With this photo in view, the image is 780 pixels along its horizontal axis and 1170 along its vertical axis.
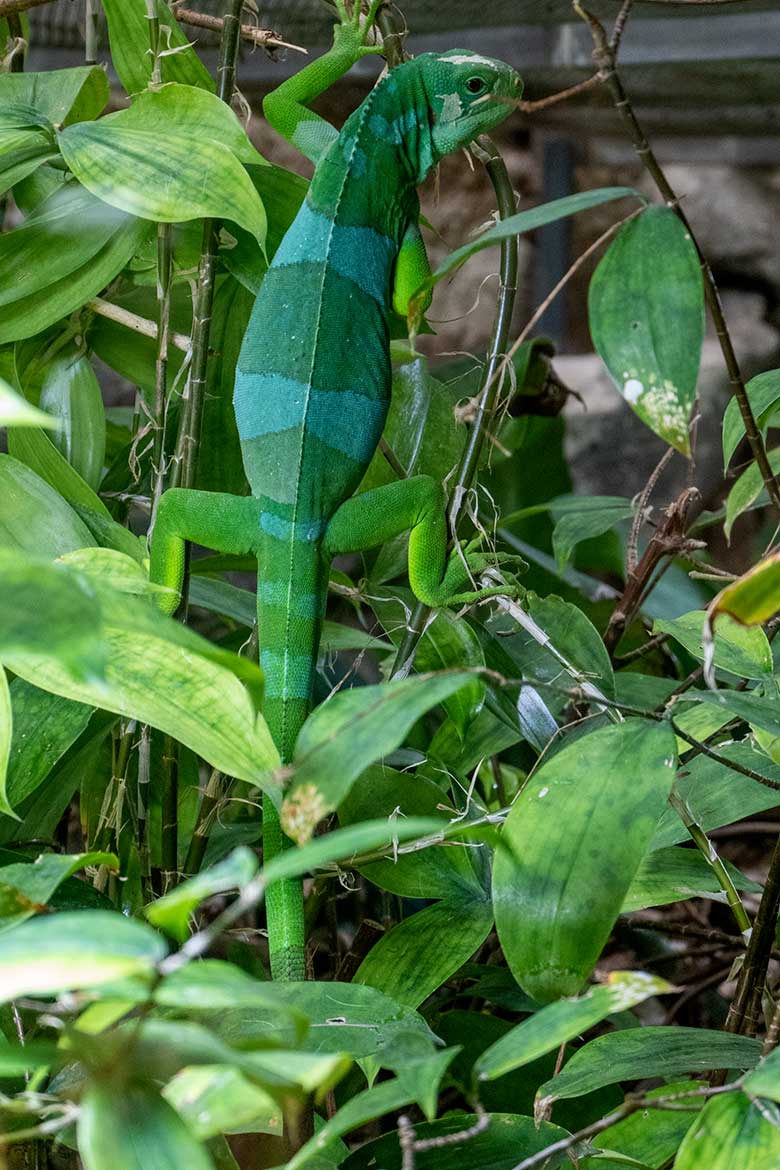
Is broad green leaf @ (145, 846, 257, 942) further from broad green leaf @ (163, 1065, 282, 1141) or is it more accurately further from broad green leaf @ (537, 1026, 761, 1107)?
broad green leaf @ (537, 1026, 761, 1107)

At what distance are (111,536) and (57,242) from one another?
0.30m

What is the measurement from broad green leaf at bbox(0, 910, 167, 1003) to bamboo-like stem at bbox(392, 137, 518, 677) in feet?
2.07

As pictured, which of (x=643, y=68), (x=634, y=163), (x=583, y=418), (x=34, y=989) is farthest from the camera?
(x=634, y=163)

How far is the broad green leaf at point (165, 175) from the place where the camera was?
2.99 ft

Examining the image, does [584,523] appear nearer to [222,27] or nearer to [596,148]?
[222,27]

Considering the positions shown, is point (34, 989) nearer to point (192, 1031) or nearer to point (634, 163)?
point (192, 1031)

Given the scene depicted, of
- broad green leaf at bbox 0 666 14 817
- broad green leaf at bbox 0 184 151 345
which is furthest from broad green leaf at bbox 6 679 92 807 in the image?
broad green leaf at bbox 0 184 151 345

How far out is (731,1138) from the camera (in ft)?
2.15

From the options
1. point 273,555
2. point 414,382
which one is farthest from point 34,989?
point 414,382

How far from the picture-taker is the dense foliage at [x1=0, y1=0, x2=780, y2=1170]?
19.1 inches

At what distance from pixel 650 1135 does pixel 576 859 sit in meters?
0.35

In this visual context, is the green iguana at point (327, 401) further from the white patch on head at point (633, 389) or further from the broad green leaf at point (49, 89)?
the white patch on head at point (633, 389)

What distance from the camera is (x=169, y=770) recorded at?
42.6 inches

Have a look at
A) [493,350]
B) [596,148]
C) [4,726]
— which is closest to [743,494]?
[493,350]
